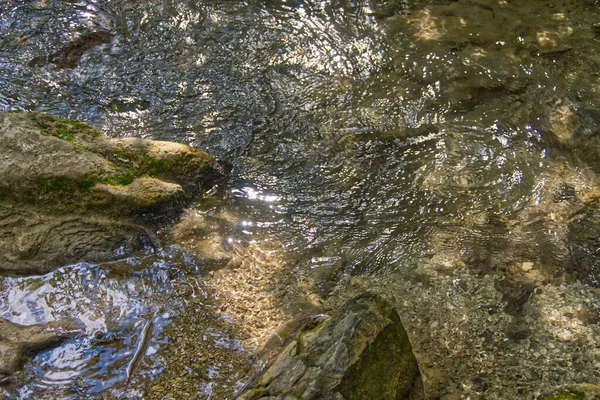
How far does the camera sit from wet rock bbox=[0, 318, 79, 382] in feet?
10.3

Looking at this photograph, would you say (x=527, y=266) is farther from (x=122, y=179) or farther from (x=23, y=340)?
(x=23, y=340)

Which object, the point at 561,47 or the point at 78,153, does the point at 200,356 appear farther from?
the point at 561,47

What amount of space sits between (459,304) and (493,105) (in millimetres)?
2308

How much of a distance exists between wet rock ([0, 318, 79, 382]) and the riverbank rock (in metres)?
0.48

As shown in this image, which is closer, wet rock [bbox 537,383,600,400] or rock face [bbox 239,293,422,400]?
wet rock [bbox 537,383,600,400]

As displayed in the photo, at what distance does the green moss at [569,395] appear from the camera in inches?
96.0

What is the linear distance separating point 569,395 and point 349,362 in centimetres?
111

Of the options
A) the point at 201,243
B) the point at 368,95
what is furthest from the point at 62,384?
the point at 368,95

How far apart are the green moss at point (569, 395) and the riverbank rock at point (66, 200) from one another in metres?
2.92

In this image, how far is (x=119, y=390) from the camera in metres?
3.10

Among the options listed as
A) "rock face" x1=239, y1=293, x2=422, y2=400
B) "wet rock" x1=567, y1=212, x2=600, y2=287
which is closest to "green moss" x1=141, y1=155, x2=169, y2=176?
"rock face" x1=239, y1=293, x2=422, y2=400

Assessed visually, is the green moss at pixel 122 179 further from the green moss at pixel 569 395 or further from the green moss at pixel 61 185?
the green moss at pixel 569 395

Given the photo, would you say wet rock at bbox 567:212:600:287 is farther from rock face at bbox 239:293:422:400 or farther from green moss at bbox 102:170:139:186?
green moss at bbox 102:170:139:186

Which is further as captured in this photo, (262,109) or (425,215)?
(262,109)
